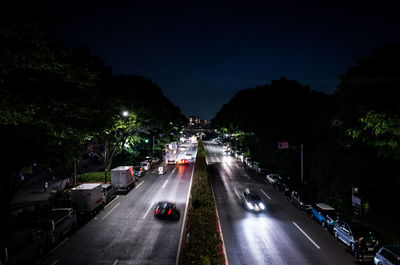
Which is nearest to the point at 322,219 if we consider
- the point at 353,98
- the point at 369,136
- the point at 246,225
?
the point at 246,225

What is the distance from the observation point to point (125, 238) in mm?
17672

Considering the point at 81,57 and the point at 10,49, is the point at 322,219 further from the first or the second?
the point at 81,57

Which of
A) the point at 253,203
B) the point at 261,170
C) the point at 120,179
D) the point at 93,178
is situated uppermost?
the point at 120,179

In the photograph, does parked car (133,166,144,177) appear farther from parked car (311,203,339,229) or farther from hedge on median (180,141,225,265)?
parked car (311,203,339,229)

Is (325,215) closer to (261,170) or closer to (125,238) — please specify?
(125,238)

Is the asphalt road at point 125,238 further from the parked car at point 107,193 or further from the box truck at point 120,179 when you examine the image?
the box truck at point 120,179

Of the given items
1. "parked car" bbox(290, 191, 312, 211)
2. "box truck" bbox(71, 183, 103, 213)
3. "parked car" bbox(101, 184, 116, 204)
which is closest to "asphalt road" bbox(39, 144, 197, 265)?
"parked car" bbox(101, 184, 116, 204)

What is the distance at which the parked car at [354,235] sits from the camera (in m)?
15.2

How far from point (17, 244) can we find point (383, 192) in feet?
88.6

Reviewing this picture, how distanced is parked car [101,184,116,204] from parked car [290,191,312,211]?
19530 millimetres

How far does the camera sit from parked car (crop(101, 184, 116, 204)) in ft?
84.6

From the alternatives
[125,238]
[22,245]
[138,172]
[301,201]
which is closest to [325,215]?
[301,201]

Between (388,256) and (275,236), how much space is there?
22.4 ft

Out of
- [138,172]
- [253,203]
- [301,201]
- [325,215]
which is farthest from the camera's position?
[138,172]
